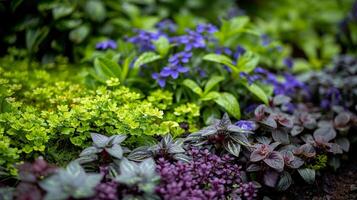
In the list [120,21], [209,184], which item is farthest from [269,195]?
[120,21]

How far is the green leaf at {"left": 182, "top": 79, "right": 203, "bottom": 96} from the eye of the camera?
2.93 metres

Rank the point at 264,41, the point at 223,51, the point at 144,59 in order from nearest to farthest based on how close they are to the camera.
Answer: the point at 144,59 → the point at 223,51 → the point at 264,41

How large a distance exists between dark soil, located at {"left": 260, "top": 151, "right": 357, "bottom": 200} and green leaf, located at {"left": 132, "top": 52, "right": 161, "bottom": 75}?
1279 millimetres

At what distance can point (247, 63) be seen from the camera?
10.5ft

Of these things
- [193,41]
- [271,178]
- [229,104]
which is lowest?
[271,178]

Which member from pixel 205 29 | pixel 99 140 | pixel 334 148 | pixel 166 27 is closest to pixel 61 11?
pixel 166 27

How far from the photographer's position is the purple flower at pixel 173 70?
291cm

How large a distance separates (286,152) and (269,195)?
302mm

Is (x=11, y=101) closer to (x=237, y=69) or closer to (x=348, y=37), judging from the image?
(x=237, y=69)

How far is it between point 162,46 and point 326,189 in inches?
63.2

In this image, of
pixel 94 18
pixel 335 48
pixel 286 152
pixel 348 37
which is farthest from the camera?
pixel 335 48

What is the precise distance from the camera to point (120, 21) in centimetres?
378

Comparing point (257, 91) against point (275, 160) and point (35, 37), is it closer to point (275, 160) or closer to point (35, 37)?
point (275, 160)

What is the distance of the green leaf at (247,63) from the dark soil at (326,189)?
3.19 ft
